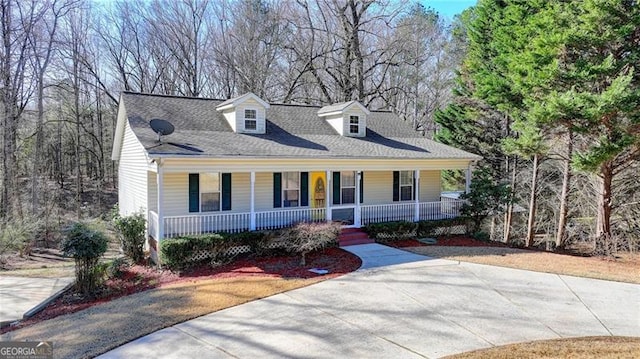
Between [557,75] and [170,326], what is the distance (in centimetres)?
1419

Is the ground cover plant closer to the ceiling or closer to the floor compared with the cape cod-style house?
closer to the floor

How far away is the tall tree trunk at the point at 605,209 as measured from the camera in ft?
47.4

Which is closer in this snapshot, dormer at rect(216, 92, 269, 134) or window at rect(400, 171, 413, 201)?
dormer at rect(216, 92, 269, 134)

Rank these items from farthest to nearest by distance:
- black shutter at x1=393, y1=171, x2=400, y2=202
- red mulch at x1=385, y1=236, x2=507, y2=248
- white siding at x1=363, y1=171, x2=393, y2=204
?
black shutter at x1=393, y1=171, x2=400, y2=202 → white siding at x1=363, y1=171, x2=393, y2=204 → red mulch at x1=385, y1=236, x2=507, y2=248

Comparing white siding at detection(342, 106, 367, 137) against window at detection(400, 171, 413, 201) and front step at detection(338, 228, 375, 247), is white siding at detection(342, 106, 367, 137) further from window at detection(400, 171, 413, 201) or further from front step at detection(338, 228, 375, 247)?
front step at detection(338, 228, 375, 247)

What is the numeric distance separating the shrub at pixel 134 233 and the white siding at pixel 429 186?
37.3ft

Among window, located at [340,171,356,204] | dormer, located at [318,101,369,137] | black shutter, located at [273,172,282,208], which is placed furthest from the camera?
dormer, located at [318,101,369,137]

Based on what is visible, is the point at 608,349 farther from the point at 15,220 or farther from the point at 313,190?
the point at 15,220

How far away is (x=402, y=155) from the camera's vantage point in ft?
52.4

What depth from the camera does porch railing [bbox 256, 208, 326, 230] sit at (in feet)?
45.2

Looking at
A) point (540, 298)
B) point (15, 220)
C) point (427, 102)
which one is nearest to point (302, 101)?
point (427, 102)

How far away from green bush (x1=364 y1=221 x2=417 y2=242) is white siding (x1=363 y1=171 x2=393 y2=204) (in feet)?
6.07

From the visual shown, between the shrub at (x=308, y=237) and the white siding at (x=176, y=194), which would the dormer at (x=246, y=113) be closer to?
the white siding at (x=176, y=194)

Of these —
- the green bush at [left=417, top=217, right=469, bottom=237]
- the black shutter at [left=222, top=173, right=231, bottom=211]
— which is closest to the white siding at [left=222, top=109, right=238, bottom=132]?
the black shutter at [left=222, top=173, right=231, bottom=211]
